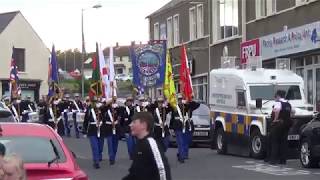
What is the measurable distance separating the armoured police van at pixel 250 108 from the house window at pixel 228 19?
13583mm

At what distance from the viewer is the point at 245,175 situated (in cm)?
1644

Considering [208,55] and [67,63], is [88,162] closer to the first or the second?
[208,55]

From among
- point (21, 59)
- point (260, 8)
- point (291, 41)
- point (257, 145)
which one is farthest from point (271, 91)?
point (21, 59)

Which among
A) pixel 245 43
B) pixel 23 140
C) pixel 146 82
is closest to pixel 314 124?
pixel 146 82

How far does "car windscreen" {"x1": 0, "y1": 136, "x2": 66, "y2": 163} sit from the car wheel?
9907 mm

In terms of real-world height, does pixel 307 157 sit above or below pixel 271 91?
below

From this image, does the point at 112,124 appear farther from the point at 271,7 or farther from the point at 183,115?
the point at 271,7

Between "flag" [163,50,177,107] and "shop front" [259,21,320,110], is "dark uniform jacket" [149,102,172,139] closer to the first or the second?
"flag" [163,50,177,107]

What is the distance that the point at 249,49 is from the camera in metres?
33.7

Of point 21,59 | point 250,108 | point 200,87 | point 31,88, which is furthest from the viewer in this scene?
point 31,88

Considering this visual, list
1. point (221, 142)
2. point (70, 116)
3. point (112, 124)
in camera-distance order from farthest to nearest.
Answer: point (70, 116) → point (221, 142) → point (112, 124)

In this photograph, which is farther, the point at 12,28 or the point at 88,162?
the point at 12,28

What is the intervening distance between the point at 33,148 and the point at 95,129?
1062 cm

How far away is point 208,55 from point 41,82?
27651mm
